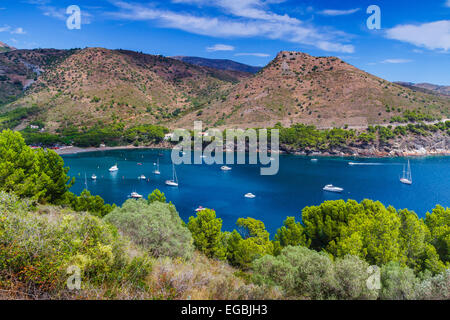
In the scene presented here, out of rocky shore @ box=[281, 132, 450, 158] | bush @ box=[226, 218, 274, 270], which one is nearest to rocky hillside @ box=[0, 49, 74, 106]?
rocky shore @ box=[281, 132, 450, 158]

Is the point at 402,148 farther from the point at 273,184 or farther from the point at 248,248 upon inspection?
the point at 248,248

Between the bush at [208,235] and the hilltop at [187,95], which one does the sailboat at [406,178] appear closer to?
the hilltop at [187,95]

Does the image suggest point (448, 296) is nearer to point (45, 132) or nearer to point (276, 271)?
point (276, 271)

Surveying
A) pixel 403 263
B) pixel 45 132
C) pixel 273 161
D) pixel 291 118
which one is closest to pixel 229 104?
pixel 291 118

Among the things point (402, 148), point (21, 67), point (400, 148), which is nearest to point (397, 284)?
point (400, 148)

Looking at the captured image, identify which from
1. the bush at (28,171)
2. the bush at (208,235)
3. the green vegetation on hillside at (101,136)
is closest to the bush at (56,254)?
the bush at (28,171)
